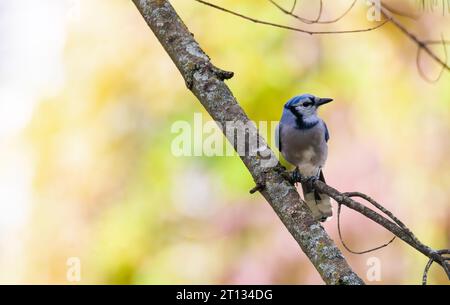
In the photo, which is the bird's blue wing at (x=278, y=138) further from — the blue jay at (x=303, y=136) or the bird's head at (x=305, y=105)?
the bird's head at (x=305, y=105)

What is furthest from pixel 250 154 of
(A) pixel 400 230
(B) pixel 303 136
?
(B) pixel 303 136

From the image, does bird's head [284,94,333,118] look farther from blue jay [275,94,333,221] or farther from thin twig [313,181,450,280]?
thin twig [313,181,450,280]

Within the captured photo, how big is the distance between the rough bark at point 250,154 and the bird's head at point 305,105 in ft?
4.22

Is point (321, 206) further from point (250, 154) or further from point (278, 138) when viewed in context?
point (250, 154)

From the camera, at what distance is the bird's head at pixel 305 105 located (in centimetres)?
336

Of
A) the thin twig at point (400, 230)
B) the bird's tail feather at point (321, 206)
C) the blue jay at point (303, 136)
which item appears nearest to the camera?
the thin twig at point (400, 230)

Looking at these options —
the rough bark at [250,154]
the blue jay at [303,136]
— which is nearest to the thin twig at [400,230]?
the rough bark at [250,154]

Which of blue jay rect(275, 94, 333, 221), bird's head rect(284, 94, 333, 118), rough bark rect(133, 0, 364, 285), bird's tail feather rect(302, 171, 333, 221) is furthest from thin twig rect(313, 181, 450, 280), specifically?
bird's head rect(284, 94, 333, 118)

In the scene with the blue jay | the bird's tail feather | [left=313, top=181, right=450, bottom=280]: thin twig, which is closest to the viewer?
[left=313, top=181, right=450, bottom=280]: thin twig

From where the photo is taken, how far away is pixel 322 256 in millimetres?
1657

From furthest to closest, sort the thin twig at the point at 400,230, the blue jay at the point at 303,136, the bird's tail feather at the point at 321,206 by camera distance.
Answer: the blue jay at the point at 303,136
the bird's tail feather at the point at 321,206
the thin twig at the point at 400,230

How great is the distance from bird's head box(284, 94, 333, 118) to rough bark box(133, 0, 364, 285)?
4.22 feet

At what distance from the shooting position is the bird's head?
3359 mm

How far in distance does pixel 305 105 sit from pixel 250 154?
1.51 meters
